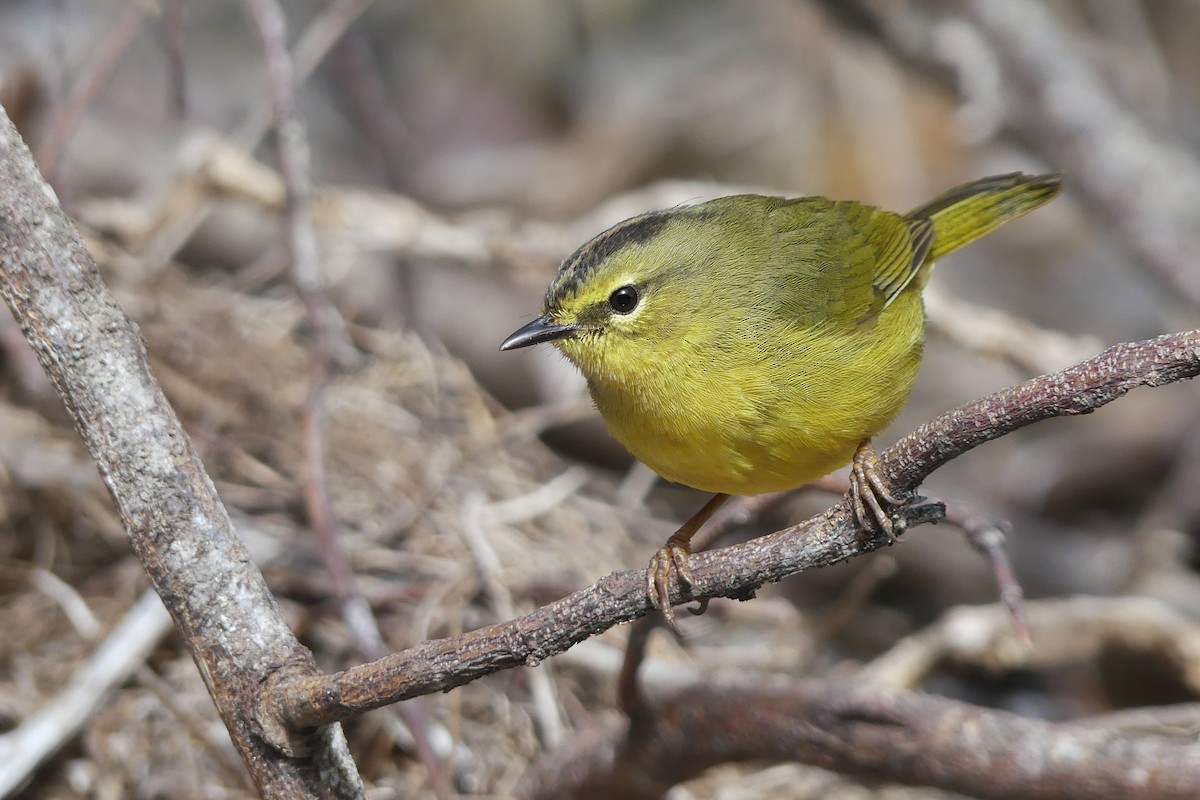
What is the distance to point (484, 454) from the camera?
16.2ft

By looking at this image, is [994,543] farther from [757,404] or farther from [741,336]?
[741,336]

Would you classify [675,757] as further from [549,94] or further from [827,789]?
[549,94]

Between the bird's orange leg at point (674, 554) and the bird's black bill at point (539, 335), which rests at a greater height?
the bird's black bill at point (539, 335)

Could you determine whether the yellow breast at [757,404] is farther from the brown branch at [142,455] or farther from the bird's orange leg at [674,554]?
the brown branch at [142,455]

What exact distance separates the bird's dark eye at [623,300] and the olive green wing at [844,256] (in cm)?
41

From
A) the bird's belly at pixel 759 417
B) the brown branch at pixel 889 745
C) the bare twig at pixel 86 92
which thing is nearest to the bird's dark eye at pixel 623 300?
the bird's belly at pixel 759 417

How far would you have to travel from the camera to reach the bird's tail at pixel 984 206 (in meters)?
4.07

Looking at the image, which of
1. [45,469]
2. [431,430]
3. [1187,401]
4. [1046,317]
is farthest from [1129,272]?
[45,469]

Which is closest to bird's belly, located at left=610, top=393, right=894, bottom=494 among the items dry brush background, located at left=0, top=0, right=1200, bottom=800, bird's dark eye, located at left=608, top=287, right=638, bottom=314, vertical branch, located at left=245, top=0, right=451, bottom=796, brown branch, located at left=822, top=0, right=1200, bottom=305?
bird's dark eye, located at left=608, top=287, right=638, bottom=314

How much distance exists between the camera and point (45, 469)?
411 centimetres

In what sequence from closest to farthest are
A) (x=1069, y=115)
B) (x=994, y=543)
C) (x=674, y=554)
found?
(x=994, y=543)
(x=674, y=554)
(x=1069, y=115)

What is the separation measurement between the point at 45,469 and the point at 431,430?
61.7 inches

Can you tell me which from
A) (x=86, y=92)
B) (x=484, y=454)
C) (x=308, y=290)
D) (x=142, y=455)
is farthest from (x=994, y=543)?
(x=86, y=92)

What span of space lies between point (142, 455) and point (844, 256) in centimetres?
231
